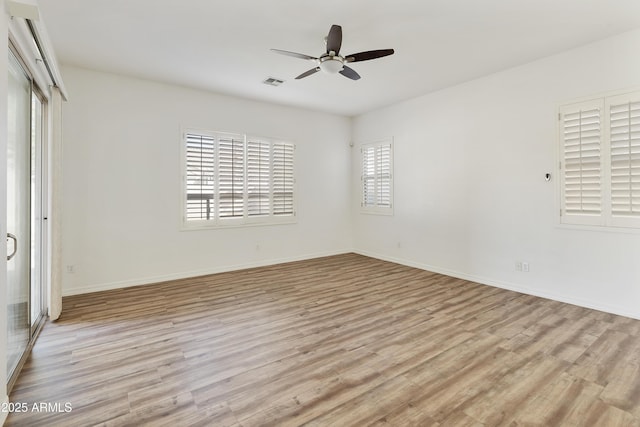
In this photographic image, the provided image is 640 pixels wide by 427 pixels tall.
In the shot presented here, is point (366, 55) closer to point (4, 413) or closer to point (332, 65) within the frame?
point (332, 65)

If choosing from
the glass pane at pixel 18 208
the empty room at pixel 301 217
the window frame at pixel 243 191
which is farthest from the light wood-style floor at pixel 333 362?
the window frame at pixel 243 191

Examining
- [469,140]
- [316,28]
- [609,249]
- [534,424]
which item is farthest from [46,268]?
[609,249]

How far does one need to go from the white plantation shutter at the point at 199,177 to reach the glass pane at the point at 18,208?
226cm

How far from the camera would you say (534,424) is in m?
1.81

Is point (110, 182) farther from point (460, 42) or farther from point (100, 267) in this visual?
point (460, 42)

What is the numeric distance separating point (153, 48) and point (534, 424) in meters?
4.89

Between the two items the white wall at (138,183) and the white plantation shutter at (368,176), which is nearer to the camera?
the white wall at (138,183)

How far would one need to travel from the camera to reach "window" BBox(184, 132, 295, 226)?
509cm

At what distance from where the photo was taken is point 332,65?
3.17 meters

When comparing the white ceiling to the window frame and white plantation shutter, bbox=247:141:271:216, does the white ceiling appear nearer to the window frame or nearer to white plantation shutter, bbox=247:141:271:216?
the window frame

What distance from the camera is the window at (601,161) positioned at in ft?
10.8

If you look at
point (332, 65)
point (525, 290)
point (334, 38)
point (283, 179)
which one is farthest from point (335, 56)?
point (525, 290)

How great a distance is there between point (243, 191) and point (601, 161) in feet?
16.6

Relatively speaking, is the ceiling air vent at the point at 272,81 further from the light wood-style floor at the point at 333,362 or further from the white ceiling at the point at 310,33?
the light wood-style floor at the point at 333,362
